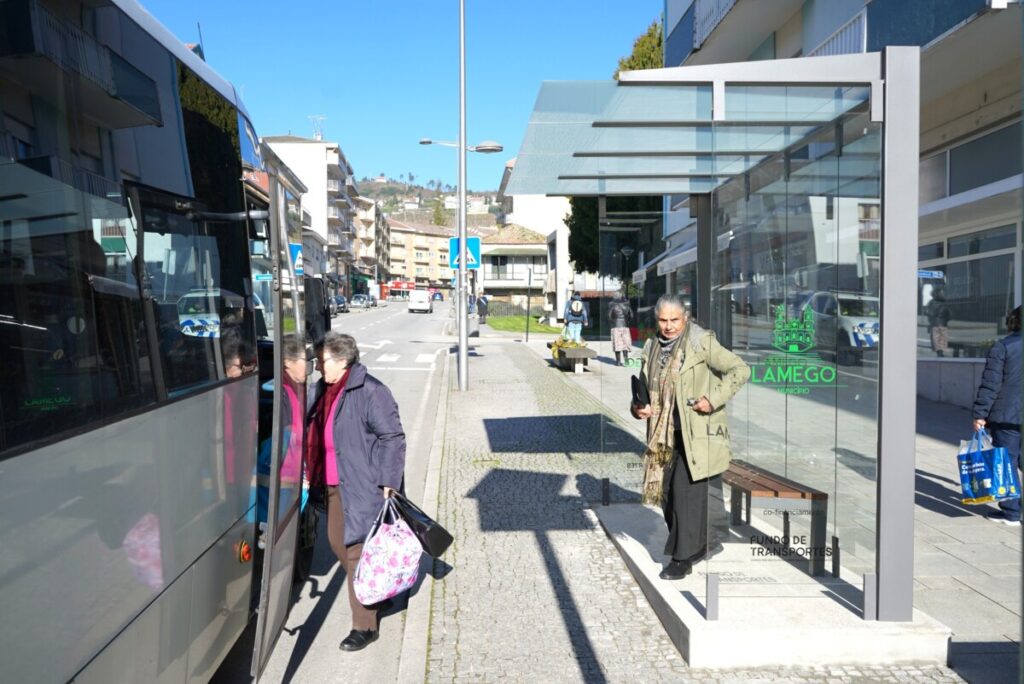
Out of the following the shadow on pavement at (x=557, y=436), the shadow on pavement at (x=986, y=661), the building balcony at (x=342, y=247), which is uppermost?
the building balcony at (x=342, y=247)

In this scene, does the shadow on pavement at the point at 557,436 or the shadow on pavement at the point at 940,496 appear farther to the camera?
the shadow on pavement at the point at 557,436

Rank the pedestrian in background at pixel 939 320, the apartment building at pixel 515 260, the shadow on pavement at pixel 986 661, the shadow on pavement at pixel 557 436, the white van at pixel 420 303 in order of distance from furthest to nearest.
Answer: the apartment building at pixel 515 260, the white van at pixel 420 303, the pedestrian in background at pixel 939 320, the shadow on pavement at pixel 557 436, the shadow on pavement at pixel 986 661

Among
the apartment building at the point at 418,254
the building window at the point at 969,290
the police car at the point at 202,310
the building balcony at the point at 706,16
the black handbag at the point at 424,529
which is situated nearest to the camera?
the police car at the point at 202,310

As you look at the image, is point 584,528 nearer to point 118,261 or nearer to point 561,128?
point 561,128

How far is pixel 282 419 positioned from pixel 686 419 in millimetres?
2307

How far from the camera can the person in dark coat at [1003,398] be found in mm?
6672

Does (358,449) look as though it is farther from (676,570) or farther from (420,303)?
(420,303)

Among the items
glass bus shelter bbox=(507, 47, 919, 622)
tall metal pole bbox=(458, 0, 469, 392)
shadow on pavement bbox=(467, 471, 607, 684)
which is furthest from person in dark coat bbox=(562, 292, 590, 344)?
glass bus shelter bbox=(507, 47, 919, 622)

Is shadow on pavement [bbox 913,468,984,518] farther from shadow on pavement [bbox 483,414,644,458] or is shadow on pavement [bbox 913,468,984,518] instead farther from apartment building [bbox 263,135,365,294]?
apartment building [bbox 263,135,365,294]

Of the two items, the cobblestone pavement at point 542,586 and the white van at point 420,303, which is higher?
the white van at point 420,303

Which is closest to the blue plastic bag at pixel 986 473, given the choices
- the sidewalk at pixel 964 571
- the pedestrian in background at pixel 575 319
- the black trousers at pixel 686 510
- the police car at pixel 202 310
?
the sidewalk at pixel 964 571

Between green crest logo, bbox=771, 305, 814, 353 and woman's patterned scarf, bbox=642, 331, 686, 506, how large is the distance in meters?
0.57

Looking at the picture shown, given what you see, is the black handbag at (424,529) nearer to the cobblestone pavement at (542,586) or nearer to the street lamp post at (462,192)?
the cobblestone pavement at (542,586)

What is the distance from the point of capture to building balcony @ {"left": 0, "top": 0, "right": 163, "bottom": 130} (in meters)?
2.41
